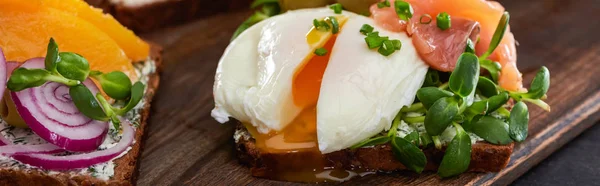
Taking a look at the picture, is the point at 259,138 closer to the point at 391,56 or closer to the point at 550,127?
the point at 391,56

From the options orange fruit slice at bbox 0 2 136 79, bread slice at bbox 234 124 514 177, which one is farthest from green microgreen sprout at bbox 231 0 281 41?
bread slice at bbox 234 124 514 177

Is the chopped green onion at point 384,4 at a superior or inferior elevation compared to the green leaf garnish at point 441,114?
superior

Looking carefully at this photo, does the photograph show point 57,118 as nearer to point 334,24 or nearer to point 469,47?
point 334,24

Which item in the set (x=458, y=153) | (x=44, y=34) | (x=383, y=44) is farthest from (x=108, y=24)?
(x=458, y=153)

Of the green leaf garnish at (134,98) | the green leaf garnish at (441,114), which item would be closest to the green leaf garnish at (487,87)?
the green leaf garnish at (441,114)

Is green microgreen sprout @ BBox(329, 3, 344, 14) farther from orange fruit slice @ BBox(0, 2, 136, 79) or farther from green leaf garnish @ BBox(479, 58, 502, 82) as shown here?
orange fruit slice @ BBox(0, 2, 136, 79)

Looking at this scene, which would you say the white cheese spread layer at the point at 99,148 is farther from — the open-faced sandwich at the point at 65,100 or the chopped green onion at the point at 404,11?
the chopped green onion at the point at 404,11

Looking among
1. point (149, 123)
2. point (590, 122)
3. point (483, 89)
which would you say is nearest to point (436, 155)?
point (483, 89)
